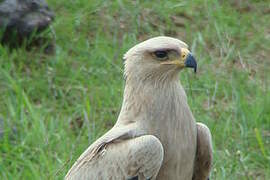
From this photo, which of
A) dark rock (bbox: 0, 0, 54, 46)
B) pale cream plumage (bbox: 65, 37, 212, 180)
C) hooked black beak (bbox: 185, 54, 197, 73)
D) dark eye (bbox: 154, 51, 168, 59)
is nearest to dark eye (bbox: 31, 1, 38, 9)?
dark rock (bbox: 0, 0, 54, 46)

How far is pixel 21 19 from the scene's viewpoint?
7.22m

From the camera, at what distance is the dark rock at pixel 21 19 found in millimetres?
7164

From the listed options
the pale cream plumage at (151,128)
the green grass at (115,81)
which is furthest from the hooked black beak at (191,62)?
the green grass at (115,81)

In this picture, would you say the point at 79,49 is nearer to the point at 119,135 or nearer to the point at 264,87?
the point at 264,87

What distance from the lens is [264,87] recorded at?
22.3 ft

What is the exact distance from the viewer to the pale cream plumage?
4.25 metres

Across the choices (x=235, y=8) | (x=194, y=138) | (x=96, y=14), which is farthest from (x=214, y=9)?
(x=194, y=138)

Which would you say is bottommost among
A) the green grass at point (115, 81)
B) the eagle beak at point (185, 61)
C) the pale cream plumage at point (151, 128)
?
the green grass at point (115, 81)

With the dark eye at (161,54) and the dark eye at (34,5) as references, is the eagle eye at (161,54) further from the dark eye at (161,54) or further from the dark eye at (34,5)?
the dark eye at (34,5)

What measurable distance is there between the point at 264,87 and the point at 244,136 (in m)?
0.81

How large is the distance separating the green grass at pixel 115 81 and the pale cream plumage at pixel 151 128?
0.78m

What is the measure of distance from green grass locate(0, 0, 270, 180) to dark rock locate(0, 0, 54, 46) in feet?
0.47

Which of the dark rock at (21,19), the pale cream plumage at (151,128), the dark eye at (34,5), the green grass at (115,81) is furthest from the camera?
the dark eye at (34,5)

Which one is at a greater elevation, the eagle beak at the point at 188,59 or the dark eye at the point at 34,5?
the eagle beak at the point at 188,59
